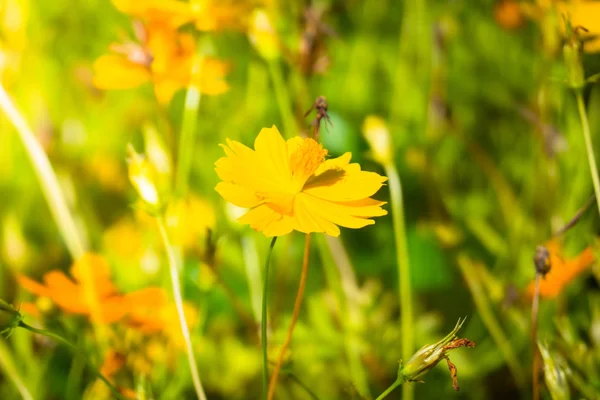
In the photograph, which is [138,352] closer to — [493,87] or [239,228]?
Answer: [239,228]

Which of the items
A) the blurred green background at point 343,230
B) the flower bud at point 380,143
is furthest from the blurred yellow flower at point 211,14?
the flower bud at point 380,143

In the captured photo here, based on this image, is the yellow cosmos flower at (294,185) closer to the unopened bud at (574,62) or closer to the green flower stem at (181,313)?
the green flower stem at (181,313)

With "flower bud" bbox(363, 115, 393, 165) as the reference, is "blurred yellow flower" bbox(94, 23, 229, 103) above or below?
above

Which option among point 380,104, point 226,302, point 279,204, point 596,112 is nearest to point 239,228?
point 226,302

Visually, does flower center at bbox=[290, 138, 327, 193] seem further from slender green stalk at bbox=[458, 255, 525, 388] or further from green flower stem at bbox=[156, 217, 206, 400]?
slender green stalk at bbox=[458, 255, 525, 388]

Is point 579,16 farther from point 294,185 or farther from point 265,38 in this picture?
point 294,185

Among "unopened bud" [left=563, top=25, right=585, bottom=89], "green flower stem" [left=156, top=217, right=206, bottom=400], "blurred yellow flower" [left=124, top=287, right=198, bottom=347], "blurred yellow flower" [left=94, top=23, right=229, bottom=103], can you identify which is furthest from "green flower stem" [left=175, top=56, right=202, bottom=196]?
"unopened bud" [left=563, top=25, right=585, bottom=89]
